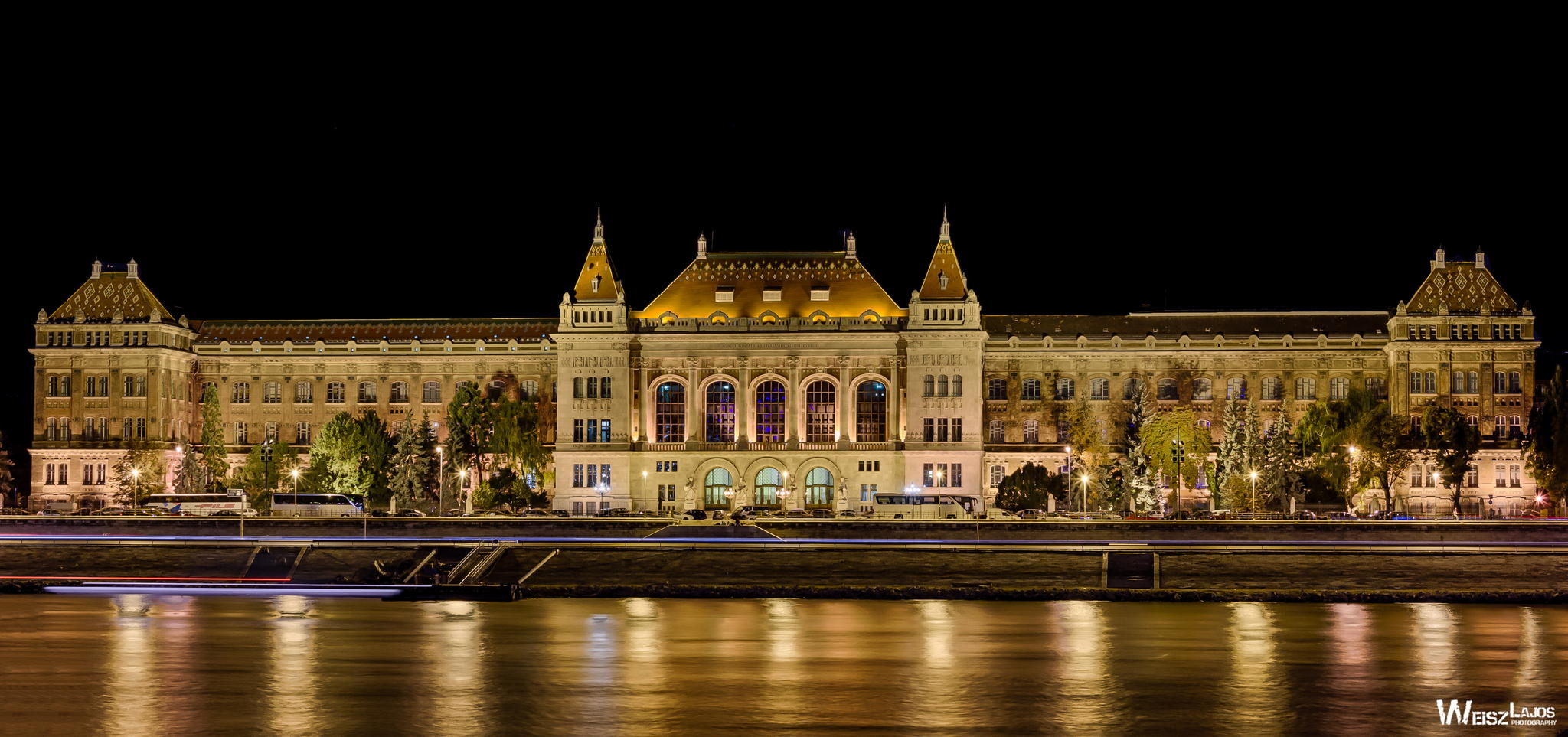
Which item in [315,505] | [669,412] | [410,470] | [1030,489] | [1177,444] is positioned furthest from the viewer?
[669,412]

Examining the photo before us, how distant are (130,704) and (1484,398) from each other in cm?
8758

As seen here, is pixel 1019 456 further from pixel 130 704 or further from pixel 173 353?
pixel 130 704

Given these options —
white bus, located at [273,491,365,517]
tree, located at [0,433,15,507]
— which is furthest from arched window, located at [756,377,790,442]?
tree, located at [0,433,15,507]

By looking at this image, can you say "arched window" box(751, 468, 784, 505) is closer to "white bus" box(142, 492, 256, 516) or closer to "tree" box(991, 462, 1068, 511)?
"tree" box(991, 462, 1068, 511)

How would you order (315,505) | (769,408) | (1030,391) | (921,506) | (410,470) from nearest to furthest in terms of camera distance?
(315,505) < (921,506) < (410,470) < (769,408) < (1030,391)

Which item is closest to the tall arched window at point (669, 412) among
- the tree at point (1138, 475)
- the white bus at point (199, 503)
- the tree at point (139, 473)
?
the white bus at point (199, 503)

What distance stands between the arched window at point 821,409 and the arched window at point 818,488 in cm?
232

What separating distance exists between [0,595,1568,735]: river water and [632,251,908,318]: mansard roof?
48.3 metres

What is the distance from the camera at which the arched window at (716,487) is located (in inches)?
4262

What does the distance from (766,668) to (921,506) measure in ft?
181

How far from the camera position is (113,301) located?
11525 centimetres

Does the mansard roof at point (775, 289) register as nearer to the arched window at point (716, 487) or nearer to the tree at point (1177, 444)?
the arched window at point (716, 487)

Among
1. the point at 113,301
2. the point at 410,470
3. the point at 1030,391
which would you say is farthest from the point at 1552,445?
the point at 113,301

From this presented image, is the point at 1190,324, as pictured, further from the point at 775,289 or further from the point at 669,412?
the point at 669,412
